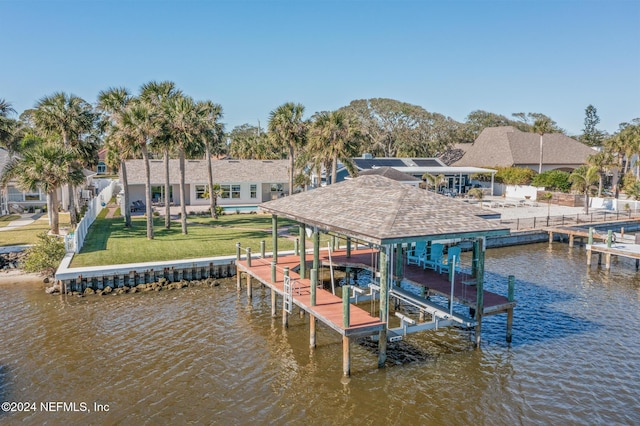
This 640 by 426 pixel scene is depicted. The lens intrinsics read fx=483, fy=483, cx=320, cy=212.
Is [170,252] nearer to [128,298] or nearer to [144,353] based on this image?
[128,298]

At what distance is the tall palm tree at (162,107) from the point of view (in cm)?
2806

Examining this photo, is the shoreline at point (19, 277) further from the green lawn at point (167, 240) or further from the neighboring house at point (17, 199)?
the neighboring house at point (17, 199)

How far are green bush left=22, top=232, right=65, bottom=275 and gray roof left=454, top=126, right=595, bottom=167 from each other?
177 feet

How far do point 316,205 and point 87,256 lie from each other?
1309cm

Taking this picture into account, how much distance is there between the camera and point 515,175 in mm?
57375

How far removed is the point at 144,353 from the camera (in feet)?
51.4

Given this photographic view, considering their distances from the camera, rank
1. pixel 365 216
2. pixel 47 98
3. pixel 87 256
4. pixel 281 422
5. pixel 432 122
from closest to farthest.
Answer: pixel 281 422 < pixel 365 216 < pixel 87 256 < pixel 47 98 < pixel 432 122

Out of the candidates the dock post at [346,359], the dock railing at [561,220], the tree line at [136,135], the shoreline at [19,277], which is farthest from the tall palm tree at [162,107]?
the dock railing at [561,220]

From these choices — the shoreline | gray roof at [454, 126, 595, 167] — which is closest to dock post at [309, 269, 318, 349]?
the shoreline

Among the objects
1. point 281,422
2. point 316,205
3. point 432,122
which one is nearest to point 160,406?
point 281,422

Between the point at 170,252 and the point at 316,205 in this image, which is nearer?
the point at 316,205

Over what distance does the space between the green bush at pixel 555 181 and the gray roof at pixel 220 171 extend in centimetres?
2904

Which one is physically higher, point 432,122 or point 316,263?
point 432,122

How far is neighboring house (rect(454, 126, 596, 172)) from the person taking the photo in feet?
207
